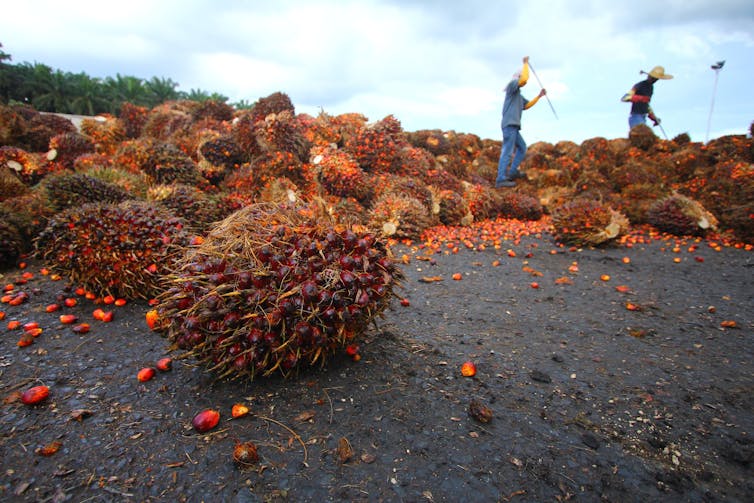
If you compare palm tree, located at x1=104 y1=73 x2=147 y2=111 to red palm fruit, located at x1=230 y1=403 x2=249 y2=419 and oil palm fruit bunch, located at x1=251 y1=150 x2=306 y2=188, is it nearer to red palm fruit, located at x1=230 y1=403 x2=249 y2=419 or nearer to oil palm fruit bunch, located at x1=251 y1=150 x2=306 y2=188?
oil palm fruit bunch, located at x1=251 y1=150 x2=306 y2=188

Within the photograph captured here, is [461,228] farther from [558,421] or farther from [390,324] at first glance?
[558,421]

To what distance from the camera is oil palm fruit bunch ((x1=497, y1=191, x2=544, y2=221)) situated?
29.4 ft

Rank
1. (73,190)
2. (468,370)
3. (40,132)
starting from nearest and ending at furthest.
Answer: (468,370)
(73,190)
(40,132)

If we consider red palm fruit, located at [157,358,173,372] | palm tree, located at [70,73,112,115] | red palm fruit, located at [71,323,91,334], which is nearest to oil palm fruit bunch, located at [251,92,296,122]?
red palm fruit, located at [71,323,91,334]

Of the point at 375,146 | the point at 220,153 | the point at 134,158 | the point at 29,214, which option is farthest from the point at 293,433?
the point at 375,146

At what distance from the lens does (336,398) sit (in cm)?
202

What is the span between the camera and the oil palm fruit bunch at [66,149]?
6.54 meters

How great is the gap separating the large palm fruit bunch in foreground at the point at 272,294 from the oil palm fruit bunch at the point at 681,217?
270 inches

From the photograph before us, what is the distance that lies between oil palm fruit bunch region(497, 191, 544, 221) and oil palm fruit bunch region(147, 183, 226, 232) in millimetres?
6555

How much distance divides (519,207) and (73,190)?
326 inches

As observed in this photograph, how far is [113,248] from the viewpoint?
3057mm

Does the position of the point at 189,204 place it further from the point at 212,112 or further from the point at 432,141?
the point at 432,141

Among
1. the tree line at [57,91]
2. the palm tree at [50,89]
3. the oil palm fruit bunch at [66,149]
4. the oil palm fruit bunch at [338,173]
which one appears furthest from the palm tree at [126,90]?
the oil palm fruit bunch at [338,173]

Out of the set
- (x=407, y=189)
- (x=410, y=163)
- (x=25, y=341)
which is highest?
(x=410, y=163)
